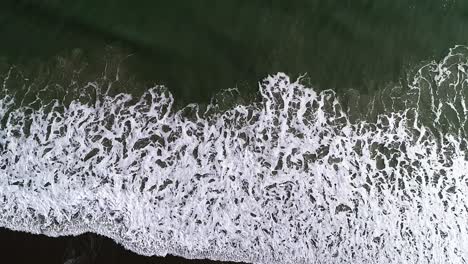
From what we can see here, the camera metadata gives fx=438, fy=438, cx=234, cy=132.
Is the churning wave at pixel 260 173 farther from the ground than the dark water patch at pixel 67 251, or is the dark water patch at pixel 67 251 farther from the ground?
the churning wave at pixel 260 173

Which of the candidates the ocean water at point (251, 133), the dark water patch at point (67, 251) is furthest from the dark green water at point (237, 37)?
the dark water patch at point (67, 251)

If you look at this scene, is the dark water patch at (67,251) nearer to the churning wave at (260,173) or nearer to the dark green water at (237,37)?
the churning wave at (260,173)

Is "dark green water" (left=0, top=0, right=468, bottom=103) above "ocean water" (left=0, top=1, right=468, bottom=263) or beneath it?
above

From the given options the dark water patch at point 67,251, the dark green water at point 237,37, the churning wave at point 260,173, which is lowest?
the dark water patch at point 67,251

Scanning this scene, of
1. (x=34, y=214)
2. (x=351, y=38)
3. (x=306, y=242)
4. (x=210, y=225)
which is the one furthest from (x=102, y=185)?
(x=351, y=38)

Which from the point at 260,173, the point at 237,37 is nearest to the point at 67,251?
the point at 260,173

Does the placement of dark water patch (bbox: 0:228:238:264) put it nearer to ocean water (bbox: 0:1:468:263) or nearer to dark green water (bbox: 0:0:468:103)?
ocean water (bbox: 0:1:468:263)

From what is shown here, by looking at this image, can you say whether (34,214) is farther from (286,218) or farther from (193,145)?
(286,218)

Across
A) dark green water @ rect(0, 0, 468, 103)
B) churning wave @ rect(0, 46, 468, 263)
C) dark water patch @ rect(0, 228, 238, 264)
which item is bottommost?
dark water patch @ rect(0, 228, 238, 264)

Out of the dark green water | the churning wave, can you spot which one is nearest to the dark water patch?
the churning wave
